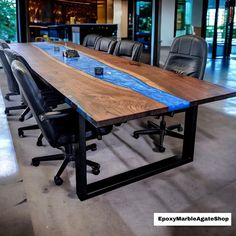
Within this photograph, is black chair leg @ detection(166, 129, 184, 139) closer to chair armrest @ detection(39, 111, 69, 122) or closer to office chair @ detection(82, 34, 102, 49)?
chair armrest @ detection(39, 111, 69, 122)

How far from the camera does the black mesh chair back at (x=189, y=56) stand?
112 inches

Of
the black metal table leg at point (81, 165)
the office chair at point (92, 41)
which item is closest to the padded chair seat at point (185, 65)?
the black metal table leg at point (81, 165)

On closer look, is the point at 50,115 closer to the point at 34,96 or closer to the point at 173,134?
the point at 34,96

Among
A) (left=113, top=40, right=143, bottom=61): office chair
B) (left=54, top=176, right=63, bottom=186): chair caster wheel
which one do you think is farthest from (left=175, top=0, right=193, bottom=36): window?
(left=54, top=176, right=63, bottom=186): chair caster wheel

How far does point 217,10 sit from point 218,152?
838 cm

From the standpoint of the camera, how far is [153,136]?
134 inches

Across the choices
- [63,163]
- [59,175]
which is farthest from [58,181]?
[63,163]

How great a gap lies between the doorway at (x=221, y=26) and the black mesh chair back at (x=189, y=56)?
24.0 feet

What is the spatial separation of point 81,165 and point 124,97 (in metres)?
0.59

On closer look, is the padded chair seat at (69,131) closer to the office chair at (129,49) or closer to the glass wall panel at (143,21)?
the office chair at (129,49)

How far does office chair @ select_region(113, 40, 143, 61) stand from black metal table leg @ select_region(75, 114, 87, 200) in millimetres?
1952

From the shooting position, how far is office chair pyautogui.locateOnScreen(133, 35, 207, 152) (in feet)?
9.39

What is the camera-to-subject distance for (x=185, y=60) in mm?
3059

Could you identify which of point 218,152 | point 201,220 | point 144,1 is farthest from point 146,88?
point 144,1
